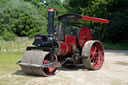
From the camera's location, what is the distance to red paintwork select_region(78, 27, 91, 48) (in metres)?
7.75

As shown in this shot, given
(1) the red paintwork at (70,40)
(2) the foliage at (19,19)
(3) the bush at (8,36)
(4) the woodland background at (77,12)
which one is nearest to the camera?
(1) the red paintwork at (70,40)

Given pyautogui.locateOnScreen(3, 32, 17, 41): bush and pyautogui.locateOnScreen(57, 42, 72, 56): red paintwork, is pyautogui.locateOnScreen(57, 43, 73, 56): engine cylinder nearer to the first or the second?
pyautogui.locateOnScreen(57, 42, 72, 56): red paintwork

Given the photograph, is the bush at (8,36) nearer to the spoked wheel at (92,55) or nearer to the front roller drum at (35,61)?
the spoked wheel at (92,55)

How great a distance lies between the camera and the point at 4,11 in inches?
1114

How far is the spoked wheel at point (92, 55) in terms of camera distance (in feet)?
23.9

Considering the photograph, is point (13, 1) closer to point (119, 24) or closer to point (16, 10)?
point (16, 10)

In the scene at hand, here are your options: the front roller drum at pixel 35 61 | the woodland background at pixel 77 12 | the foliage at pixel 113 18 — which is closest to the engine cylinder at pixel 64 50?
the front roller drum at pixel 35 61

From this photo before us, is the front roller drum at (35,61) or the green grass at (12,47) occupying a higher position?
the front roller drum at (35,61)

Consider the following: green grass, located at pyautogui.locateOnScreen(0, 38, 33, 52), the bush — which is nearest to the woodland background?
the bush

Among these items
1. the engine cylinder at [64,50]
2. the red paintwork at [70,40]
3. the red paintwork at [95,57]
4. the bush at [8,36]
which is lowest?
the bush at [8,36]

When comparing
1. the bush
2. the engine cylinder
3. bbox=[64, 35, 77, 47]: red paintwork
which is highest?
bbox=[64, 35, 77, 47]: red paintwork

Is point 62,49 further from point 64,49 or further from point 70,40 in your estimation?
point 70,40

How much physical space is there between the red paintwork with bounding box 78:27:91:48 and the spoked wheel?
283 mm

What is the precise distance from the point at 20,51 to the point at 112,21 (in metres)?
10.6
